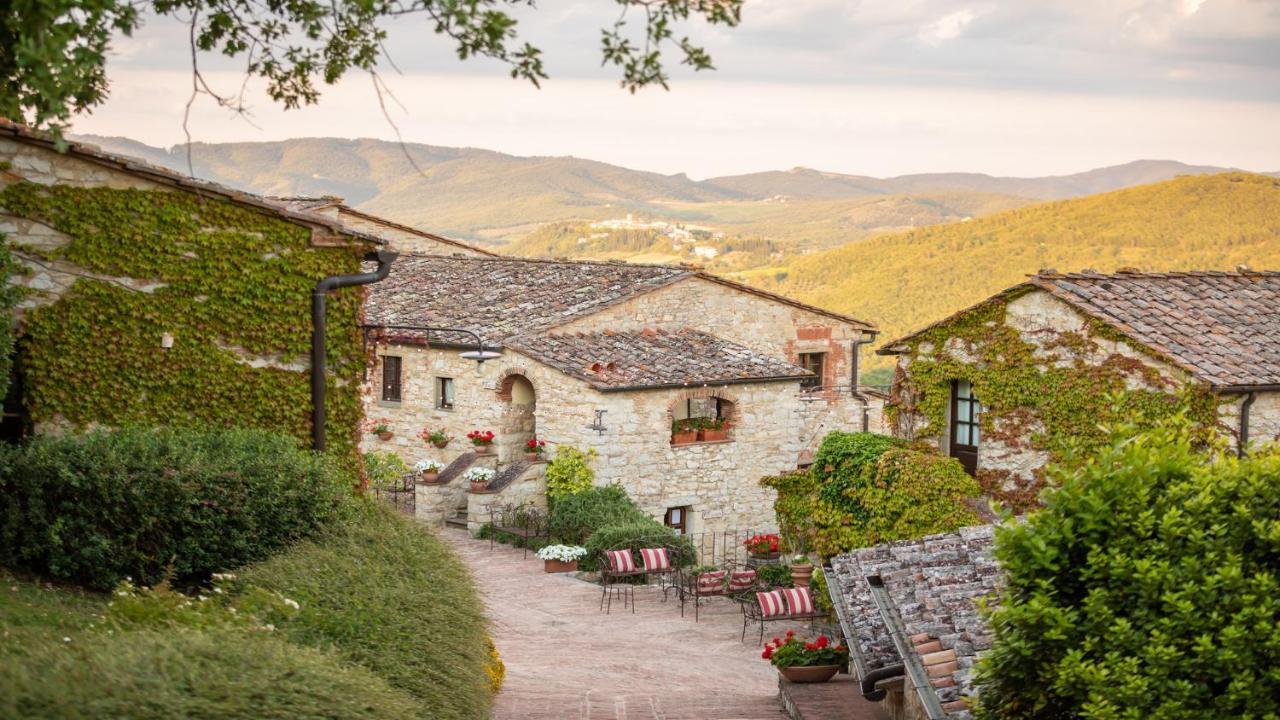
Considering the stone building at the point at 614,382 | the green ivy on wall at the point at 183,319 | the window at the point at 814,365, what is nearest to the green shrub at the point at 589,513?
the stone building at the point at 614,382

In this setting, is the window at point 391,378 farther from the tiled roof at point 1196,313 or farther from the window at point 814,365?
the tiled roof at point 1196,313

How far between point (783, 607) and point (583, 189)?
135158mm

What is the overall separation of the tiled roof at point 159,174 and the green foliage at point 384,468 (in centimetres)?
1039

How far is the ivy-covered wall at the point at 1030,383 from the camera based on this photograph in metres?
17.0

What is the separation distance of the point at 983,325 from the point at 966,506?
3.01 m

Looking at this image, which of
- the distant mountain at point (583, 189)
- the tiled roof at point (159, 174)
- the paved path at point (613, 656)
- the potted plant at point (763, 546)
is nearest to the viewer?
the tiled roof at point (159, 174)

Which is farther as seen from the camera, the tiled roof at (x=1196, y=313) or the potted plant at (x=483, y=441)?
the potted plant at (x=483, y=441)

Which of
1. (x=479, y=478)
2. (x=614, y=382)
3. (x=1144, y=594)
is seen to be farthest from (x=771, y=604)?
Answer: (x=1144, y=594)

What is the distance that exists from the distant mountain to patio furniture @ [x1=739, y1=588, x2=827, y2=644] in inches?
3573

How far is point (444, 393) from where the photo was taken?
25609 mm

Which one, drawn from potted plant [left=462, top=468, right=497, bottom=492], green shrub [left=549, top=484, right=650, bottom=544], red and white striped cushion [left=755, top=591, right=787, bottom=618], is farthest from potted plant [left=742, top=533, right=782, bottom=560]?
potted plant [left=462, top=468, right=497, bottom=492]

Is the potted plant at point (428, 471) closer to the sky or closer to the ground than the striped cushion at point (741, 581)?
closer to the sky

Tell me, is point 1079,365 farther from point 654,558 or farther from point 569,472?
point 569,472

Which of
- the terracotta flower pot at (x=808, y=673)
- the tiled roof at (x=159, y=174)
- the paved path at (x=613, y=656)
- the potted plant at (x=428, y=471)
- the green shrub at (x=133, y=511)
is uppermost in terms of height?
the tiled roof at (x=159, y=174)
